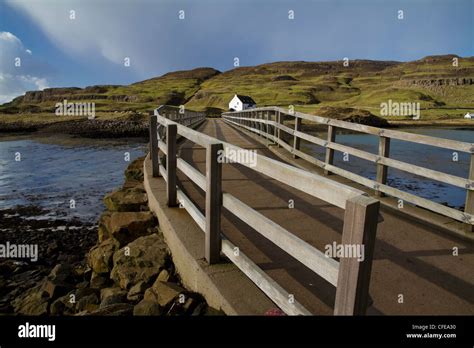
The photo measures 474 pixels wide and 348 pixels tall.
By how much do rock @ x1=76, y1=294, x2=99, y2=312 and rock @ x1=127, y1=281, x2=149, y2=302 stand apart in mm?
529

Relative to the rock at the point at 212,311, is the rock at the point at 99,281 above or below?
below

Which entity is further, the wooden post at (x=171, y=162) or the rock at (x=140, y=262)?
→ the wooden post at (x=171, y=162)

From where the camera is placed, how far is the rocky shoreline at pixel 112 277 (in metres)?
3.61

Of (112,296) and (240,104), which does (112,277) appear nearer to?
(112,296)

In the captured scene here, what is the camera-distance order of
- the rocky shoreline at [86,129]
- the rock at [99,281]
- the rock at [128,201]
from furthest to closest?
the rocky shoreline at [86,129] < the rock at [128,201] < the rock at [99,281]

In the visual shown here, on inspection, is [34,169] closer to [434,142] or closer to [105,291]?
[105,291]


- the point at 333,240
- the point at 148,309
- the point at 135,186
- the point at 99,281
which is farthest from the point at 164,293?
the point at 135,186

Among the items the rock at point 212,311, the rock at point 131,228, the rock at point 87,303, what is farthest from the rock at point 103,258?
the rock at point 212,311

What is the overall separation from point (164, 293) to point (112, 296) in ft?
3.35

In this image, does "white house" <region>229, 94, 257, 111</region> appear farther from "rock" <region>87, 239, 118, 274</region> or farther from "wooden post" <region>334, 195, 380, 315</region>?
"wooden post" <region>334, 195, 380, 315</region>

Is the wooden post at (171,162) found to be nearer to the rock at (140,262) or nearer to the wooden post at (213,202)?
the rock at (140,262)

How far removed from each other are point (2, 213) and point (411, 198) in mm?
12865

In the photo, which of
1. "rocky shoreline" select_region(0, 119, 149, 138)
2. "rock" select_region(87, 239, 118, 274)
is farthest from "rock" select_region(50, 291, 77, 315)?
"rocky shoreline" select_region(0, 119, 149, 138)

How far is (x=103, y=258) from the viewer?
5.67 meters
